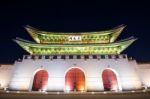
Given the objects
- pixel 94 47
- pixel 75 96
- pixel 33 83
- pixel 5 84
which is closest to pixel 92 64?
pixel 94 47

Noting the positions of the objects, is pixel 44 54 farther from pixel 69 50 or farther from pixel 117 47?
pixel 117 47

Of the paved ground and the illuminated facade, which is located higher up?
the illuminated facade

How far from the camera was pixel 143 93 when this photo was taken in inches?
495

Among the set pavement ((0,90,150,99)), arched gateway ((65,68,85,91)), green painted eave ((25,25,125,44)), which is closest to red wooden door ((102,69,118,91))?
arched gateway ((65,68,85,91))

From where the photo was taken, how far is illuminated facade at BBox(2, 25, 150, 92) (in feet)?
52.8

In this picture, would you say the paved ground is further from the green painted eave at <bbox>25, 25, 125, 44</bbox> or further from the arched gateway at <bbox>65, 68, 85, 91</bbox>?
the green painted eave at <bbox>25, 25, 125, 44</bbox>

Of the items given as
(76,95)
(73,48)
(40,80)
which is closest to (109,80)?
(76,95)

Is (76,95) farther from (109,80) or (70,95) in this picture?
(109,80)

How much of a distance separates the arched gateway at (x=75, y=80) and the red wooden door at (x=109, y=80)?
2.61 metres

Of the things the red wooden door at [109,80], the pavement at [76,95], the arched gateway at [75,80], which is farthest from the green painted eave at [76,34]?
the pavement at [76,95]

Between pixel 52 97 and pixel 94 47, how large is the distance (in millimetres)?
8819

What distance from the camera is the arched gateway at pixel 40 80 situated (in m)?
16.6

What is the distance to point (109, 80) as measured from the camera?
55.4 ft

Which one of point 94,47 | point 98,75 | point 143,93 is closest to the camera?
point 143,93
